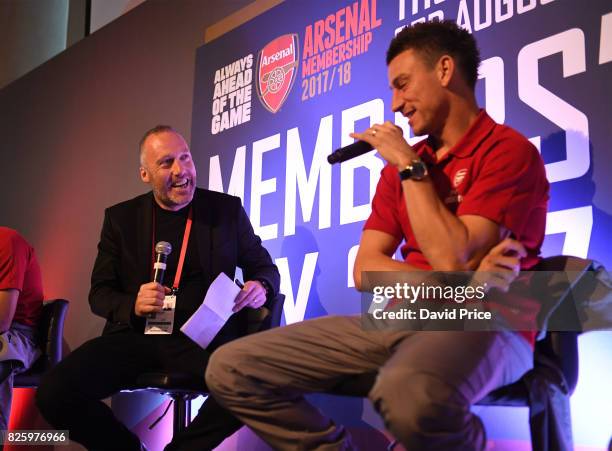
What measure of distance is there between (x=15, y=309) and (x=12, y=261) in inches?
9.4

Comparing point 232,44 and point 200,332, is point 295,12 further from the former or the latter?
point 200,332

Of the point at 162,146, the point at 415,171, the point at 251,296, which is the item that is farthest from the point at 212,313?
the point at 415,171

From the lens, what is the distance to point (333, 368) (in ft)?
5.99

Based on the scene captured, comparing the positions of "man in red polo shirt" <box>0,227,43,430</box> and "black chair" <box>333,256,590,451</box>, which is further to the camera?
"man in red polo shirt" <box>0,227,43,430</box>

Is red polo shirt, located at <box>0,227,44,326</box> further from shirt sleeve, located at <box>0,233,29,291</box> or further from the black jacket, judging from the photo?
the black jacket

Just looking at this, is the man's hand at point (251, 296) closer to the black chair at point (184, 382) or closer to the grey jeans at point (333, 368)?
the black chair at point (184, 382)

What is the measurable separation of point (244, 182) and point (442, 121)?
6.28ft

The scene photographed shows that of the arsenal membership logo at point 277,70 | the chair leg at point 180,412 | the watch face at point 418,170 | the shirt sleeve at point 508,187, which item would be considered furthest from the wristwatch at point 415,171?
the arsenal membership logo at point 277,70

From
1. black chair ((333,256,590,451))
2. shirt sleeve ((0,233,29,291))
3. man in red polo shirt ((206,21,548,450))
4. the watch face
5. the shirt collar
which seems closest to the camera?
man in red polo shirt ((206,21,548,450))

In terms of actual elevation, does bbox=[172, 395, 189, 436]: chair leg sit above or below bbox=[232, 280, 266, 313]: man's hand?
below

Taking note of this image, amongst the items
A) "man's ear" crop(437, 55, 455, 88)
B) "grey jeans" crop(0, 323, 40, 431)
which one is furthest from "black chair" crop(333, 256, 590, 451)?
"grey jeans" crop(0, 323, 40, 431)

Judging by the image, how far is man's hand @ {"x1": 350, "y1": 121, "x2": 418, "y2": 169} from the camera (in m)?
1.86

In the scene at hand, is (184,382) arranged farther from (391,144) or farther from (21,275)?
(391,144)

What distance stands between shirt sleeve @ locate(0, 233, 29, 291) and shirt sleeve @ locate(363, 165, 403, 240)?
1978 mm
